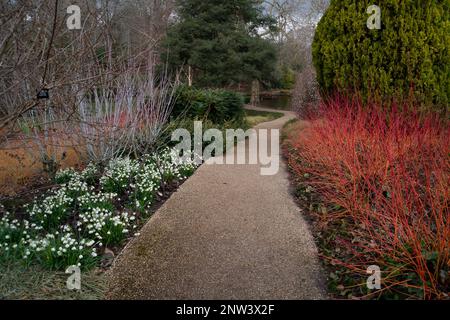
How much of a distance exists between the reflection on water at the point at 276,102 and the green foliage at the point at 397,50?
1132 centimetres

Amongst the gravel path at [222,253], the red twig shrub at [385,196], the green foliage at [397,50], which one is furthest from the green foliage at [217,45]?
the gravel path at [222,253]

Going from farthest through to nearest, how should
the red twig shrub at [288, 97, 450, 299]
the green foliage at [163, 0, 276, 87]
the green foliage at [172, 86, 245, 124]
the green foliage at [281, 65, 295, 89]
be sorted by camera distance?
the green foliage at [281, 65, 295, 89]
the green foliage at [163, 0, 276, 87]
the green foliage at [172, 86, 245, 124]
the red twig shrub at [288, 97, 450, 299]

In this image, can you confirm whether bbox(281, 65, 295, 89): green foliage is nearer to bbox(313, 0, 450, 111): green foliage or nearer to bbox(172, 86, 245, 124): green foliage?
bbox(172, 86, 245, 124): green foliage

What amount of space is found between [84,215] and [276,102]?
1624 cm

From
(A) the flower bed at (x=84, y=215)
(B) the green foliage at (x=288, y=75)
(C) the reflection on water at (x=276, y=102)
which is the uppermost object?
(B) the green foliage at (x=288, y=75)

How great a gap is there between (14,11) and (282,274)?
8.49 ft

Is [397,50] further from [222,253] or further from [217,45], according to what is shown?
[217,45]

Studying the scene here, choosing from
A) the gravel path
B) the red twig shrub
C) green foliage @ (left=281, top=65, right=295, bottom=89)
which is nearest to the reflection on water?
green foliage @ (left=281, top=65, right=295, bottom=89)

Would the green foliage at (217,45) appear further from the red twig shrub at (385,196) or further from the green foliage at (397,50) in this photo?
the red twig shrub at (385,196)

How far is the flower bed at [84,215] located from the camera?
7.50 ft

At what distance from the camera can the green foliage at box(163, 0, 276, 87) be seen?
12.8 m

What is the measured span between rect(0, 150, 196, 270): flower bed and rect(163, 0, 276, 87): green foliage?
900 cm

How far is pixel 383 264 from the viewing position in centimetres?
218

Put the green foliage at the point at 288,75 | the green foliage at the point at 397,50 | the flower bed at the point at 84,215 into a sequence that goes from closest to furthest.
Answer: the flower bed at the point at 84,215 < the green foliage at the point at 397,50 < the green foliage at the point at 288,75
